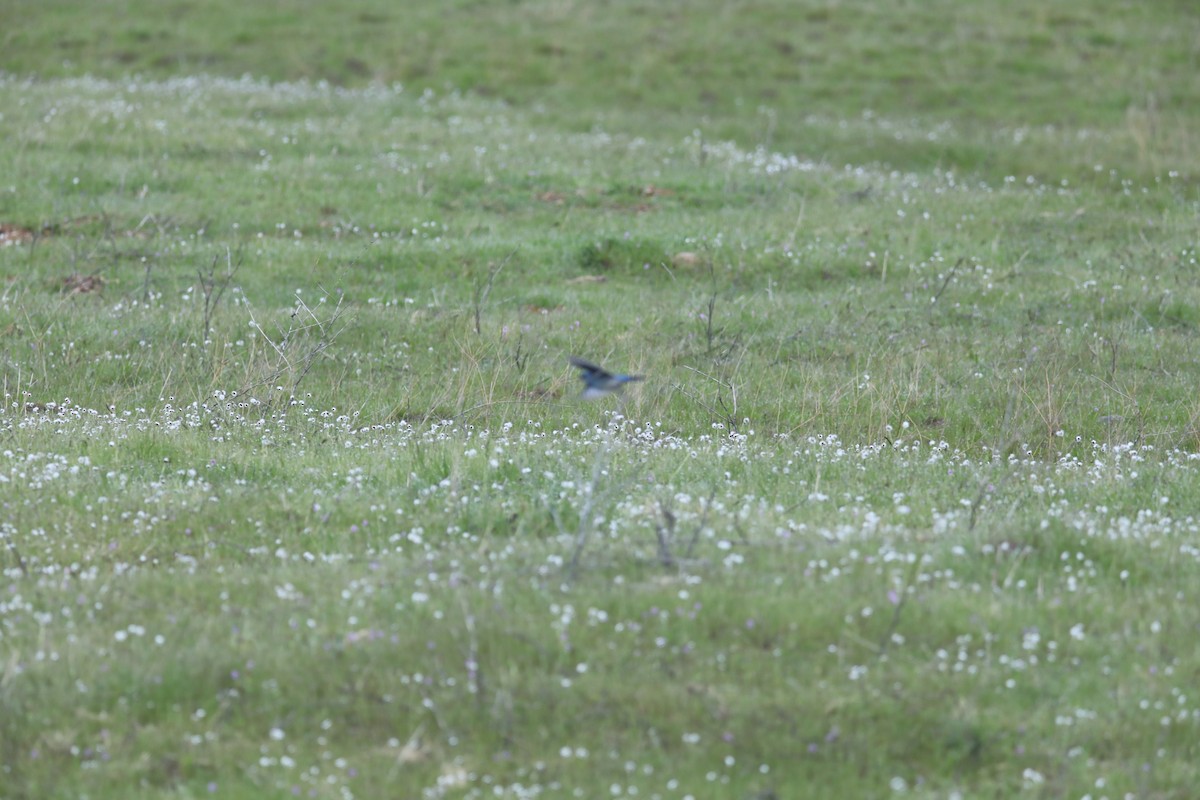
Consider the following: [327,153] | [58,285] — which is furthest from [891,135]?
[58,285]

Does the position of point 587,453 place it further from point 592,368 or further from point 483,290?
point 483,290

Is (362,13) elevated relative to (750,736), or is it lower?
elevated

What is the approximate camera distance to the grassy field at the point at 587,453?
18.8ft

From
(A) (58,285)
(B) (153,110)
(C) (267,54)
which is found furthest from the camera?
(C) (267,54)

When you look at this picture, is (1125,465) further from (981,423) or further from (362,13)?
(362,13)

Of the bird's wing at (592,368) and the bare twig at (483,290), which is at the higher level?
the bird's wing at (592,368)

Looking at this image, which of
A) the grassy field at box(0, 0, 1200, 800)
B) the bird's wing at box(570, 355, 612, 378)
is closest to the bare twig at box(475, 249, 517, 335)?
the grassy field at box(0, 0, 1200, 800)

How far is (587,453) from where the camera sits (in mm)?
9234

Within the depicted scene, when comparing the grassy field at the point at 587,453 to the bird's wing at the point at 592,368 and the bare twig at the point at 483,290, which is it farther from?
the bird's wing at the point at 592,368

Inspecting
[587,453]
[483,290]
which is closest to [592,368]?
[587,453]

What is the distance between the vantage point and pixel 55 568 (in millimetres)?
6996

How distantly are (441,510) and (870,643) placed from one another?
9.49ft

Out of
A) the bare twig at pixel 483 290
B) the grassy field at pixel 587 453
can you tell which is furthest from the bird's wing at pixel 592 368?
the bare twig at pixel 483 290

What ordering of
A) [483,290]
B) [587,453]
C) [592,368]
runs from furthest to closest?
1. [483,290]
2. [587,453]
3. [592,368]
